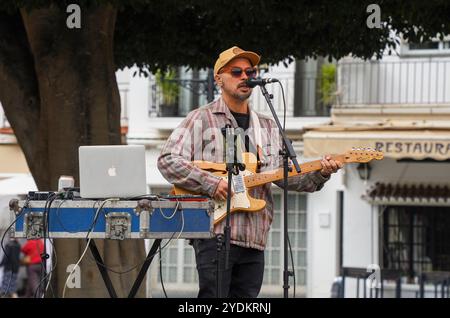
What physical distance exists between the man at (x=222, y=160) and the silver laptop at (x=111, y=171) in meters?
0.41

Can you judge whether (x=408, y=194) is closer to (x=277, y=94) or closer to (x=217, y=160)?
(x=277, y=94)

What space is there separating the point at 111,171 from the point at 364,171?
13.8 meters

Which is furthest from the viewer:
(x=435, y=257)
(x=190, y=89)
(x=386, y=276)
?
(x=190, y=89)

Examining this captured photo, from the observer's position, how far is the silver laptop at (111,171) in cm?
630

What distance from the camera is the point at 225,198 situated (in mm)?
6578

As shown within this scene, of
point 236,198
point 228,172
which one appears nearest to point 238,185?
point 236,198

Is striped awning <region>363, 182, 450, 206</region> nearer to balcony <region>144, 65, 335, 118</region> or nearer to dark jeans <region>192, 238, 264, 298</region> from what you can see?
balcony <region>144, 65, 335, 118</region>

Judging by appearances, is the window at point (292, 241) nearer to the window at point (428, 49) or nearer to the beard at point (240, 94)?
the window at point (428, 49)

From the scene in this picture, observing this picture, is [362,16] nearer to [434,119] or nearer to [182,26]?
[182,26]

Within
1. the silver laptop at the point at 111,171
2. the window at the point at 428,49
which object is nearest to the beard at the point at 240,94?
the silver laptop at the point at 111,171

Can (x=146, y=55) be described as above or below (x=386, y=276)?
above
